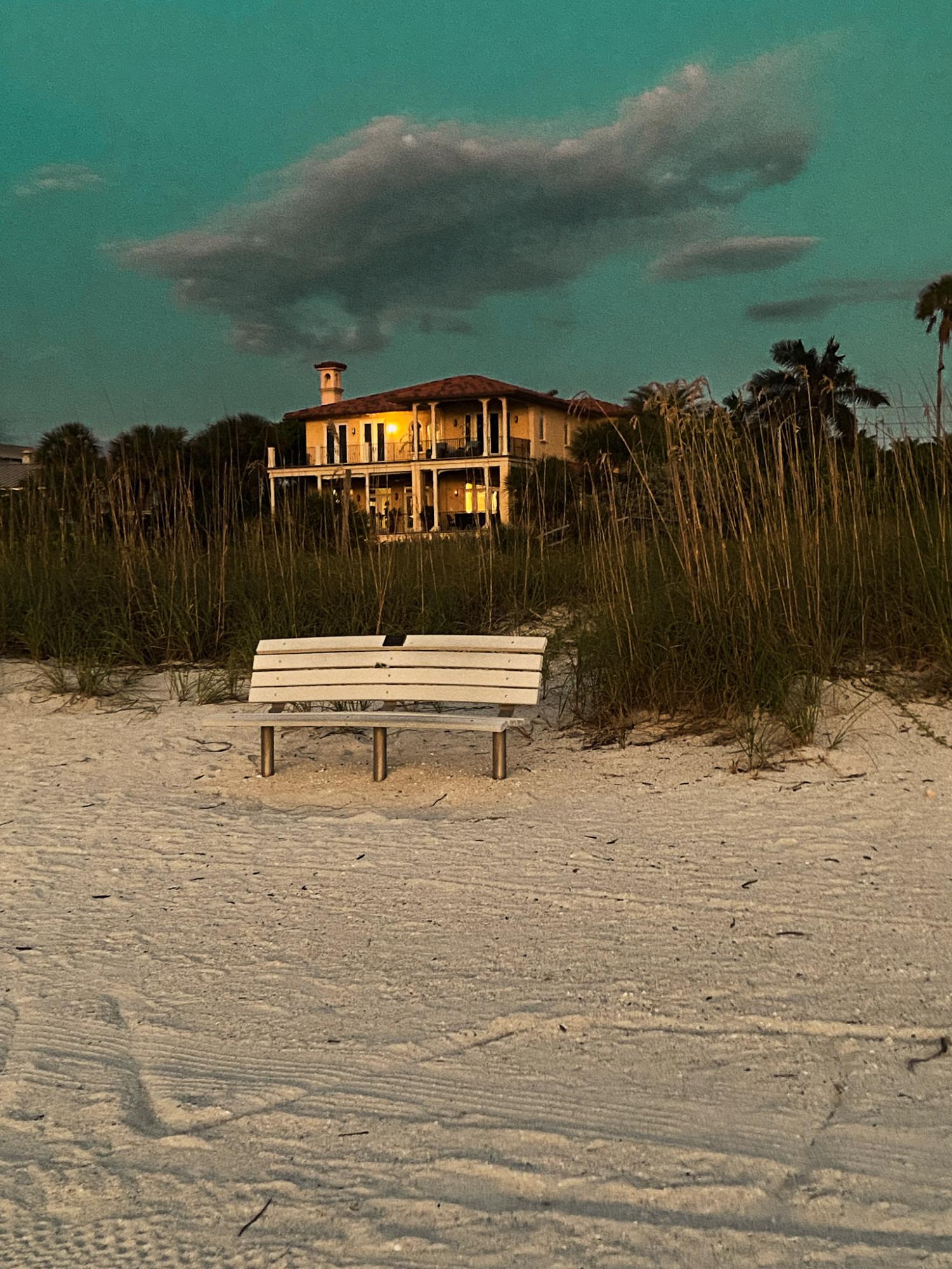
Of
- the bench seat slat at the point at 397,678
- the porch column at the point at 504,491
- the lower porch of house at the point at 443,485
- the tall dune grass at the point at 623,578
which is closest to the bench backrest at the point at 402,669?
the bench seat slat at the point at 397,678

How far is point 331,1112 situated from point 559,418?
40716mm

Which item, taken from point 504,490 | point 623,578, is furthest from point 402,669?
point 504,490

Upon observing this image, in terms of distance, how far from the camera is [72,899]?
3.71m

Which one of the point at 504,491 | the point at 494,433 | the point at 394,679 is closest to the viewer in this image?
the point at 394,679

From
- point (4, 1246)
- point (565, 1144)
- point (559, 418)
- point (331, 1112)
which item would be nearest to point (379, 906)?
point (331, 1112)

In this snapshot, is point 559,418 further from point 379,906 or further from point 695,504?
point 379,906

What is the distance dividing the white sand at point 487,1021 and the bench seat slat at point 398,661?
540 millimetres

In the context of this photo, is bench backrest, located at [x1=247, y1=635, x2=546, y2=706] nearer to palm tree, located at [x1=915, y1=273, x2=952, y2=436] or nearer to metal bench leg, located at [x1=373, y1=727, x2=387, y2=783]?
metal bench leg, located at [x1=373, y1=727, x2=387, y2=783]

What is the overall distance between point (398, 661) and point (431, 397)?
33267 mm

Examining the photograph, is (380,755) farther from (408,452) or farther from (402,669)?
(408,452)

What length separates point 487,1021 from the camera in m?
2.69

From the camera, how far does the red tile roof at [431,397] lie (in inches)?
1467

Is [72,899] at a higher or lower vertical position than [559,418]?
lower

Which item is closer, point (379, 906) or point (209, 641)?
point (379, 906)
